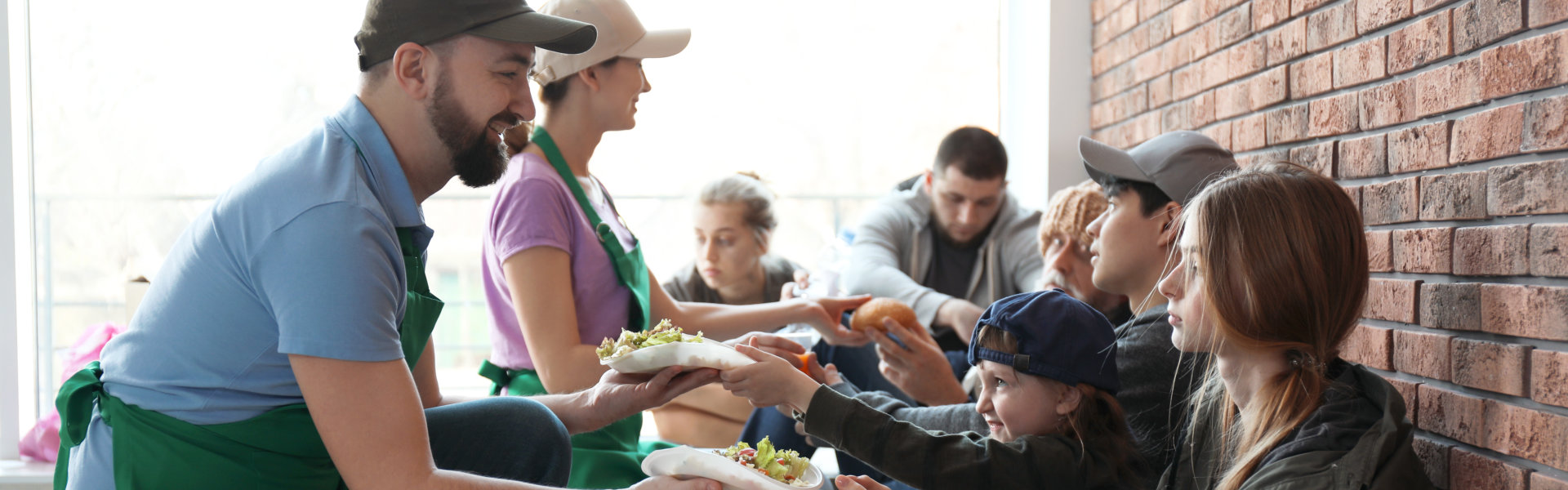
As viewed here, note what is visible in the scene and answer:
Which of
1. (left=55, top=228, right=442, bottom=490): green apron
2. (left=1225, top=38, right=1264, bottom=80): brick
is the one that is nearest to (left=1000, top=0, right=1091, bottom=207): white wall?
(left=1225, top=38, right=1264, bottom=80): brick

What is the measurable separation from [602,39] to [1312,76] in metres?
1.51

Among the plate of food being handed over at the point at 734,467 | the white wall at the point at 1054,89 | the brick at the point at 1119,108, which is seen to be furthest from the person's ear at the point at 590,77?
the white wall at the point at 1054,89

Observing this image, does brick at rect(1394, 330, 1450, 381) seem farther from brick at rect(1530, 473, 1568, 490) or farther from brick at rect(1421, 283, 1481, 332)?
brick at rect(1530, 473, 1568, 490)

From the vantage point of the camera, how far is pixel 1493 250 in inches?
56.1

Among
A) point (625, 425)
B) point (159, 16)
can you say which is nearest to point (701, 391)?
point (625, 425)

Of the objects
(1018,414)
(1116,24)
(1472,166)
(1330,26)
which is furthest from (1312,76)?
(1116,24)

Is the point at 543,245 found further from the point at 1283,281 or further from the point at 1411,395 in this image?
the point at 1411,395

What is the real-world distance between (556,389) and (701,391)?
1010 millimetres

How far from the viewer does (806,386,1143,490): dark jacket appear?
158 cm

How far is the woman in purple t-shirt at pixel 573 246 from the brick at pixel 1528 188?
1.29 m

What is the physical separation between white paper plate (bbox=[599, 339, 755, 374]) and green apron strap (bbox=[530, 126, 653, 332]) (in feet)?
1.56

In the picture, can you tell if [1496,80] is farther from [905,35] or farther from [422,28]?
[905,35]

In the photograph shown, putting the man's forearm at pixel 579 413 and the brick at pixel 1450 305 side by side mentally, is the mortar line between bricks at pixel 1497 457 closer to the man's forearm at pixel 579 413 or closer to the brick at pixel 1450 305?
the brick at pixel 1450 305

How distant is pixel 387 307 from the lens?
1.30m
